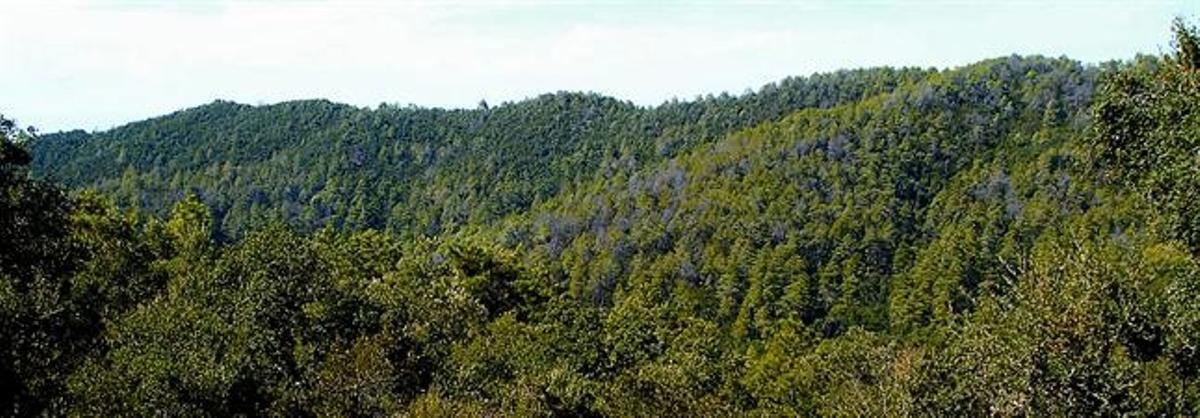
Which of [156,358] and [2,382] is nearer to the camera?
[2,382]

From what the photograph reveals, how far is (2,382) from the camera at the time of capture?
28.1 meters

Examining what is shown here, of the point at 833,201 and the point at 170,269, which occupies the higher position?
the point at 170,269

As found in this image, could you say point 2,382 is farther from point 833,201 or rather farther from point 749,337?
point 833,201

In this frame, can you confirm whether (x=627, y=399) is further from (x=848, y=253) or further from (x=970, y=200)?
(x=970, y=200)

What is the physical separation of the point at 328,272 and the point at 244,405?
22564mm

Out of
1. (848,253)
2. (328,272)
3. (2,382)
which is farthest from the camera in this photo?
(848,253)

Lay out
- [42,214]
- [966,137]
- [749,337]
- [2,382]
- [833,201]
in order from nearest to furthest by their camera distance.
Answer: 1. [2,382]
2. [42,214]
3. [749,337]
4. [833,201]
5. [966,137]

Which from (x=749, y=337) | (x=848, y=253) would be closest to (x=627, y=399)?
(x=749, y=337)

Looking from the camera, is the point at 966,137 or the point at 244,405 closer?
the point at 244,405

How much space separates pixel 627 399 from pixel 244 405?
16.1m

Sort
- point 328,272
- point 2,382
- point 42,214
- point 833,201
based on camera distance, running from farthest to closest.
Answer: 1. point 833,201
2. point 328,272
3. point 42,214
4. point 2,382

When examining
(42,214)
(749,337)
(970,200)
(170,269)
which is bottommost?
(749,337)

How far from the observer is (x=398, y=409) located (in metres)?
45.0

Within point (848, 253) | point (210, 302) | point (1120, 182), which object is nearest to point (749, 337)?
point (848, 253)
